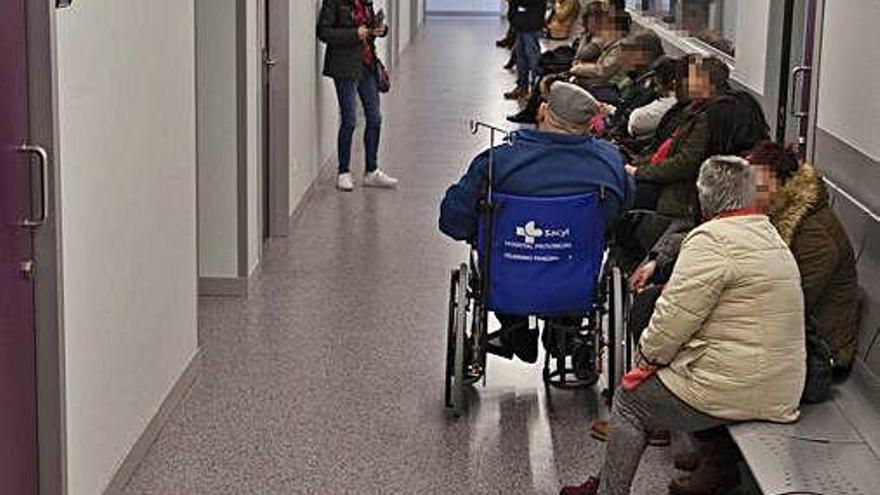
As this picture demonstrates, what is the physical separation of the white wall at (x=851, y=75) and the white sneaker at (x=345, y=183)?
4.92 metres

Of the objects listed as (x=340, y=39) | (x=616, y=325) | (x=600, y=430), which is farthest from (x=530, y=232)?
(x=340, y=39)

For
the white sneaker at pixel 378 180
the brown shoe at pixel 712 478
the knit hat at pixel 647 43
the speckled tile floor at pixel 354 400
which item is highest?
the knit hat at pixel 647 43

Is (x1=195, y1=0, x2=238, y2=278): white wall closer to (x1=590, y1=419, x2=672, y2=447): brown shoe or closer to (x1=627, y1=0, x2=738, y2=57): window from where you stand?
(x1=590, y1=419, x2=672, y2=447): brown shoe

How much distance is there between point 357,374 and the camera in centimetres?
603

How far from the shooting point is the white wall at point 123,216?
4031 millimetres

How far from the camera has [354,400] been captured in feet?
18.7

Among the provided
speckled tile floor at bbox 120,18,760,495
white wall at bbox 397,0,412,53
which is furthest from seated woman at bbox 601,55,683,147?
white wall at bbox 397,0,412,53

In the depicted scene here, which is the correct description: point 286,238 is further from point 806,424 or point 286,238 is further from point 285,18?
point 806,424

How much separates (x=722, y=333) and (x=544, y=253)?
3.84ft

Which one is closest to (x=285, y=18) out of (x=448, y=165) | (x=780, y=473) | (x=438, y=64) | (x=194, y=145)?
(x=194, y=145)

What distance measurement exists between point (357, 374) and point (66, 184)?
2321mm

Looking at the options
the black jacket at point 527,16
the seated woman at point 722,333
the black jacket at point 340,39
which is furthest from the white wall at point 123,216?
the black jacket at point 527,16

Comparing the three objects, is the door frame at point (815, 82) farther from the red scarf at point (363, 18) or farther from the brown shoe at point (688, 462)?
the red scarf at point (363, 18)

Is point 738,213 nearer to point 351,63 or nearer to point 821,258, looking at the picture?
point 821,258
